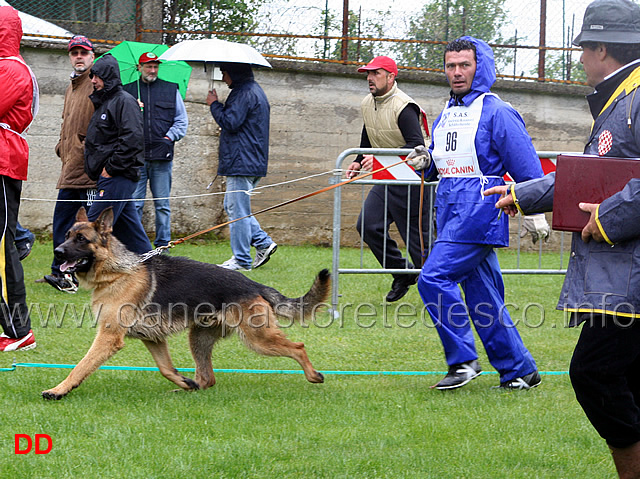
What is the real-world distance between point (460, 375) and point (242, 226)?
4677 millimetres

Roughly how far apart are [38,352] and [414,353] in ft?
9.13

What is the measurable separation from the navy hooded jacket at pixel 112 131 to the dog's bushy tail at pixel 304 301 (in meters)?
3.01

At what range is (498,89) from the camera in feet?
42.4

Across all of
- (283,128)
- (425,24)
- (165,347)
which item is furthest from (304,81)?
(165,347)

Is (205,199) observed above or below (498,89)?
below

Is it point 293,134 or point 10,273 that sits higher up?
point 293,134

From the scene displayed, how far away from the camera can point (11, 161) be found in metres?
5.49

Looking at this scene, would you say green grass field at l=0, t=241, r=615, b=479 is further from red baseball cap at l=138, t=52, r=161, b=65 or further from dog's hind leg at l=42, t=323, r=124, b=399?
red baseball cap at l=138, t=52, r=161, b=65

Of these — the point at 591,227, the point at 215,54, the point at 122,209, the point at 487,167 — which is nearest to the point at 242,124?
the point at 215,54

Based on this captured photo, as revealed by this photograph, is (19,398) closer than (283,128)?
Yes

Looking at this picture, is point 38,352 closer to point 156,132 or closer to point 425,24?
point 156,132

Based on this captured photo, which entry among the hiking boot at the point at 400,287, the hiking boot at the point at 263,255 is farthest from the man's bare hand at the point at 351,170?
the hiking boot at the point at 263,255

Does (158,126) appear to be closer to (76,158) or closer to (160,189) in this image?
(160,189)

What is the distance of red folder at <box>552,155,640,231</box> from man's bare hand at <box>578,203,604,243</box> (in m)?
0.03
